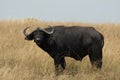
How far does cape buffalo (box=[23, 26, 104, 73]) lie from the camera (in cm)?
948

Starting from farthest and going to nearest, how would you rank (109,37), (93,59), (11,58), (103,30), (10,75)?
(103,30)
(109,37)
(11,58)
(93,59)
(10,75)

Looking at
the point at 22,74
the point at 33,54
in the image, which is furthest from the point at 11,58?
the point at 22,74

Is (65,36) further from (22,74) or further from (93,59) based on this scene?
(22,74)

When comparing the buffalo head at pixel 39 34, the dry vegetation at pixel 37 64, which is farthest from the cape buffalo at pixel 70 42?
the dry vegetation at pixel 37 64

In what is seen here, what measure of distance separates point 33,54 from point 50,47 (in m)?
1.06

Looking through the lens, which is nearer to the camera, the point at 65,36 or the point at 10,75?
the point at 10,75

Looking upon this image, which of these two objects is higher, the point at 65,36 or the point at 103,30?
the point at 65,36

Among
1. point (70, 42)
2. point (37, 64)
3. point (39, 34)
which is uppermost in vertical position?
point (39, 34)

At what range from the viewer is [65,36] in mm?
9898

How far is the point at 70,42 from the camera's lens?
387 inches

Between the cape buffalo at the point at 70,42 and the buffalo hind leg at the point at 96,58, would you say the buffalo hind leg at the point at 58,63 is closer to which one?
the cape buffalo at the point at 70,42

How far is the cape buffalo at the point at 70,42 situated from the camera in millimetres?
9484

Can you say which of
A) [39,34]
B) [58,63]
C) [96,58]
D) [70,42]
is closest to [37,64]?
[58,63]

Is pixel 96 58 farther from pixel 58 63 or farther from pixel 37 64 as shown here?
pixel 37 64
